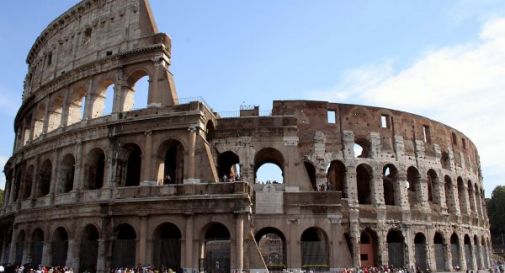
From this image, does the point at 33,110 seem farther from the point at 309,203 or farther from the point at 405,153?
the point at 405,153

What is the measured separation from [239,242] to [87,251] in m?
8.37

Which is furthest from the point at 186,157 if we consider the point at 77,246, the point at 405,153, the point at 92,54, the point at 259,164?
the point at 405,153

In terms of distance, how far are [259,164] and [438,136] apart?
41.7 feet

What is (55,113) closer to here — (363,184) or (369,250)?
(363,184)

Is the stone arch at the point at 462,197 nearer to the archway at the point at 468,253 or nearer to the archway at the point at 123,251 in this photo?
the archway at the point at 468,253

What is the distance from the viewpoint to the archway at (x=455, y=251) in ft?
89.6

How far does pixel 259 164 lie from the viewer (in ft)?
82.0

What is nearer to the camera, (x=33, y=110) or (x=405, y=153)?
(x=405, y=153)

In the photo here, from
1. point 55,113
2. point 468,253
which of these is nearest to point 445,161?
point 468,253

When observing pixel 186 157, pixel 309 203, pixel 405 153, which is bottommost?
pixel 309 203

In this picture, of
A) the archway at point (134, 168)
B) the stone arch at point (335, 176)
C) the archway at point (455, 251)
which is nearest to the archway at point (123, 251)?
the archway at point (134, 168)

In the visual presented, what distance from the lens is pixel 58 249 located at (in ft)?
74.3

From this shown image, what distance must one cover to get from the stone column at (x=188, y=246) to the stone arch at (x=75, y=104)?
10.7 meters

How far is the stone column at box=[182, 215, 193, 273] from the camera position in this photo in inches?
752
